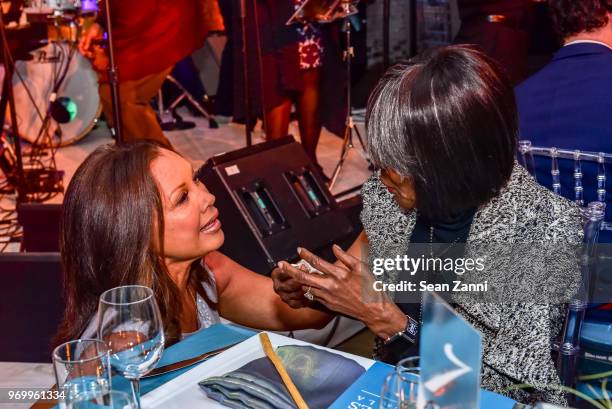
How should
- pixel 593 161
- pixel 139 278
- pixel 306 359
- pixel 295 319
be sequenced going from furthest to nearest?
pixel 295 319, pixel 593 161, pixel 139 278, pixel 306 359

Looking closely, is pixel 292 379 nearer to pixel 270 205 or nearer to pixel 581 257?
pixel 581 257

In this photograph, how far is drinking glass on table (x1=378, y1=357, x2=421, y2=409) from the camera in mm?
1038

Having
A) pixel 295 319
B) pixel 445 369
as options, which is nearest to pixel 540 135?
pixel 295 319

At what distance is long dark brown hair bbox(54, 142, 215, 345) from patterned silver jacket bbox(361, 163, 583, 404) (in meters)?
0.69

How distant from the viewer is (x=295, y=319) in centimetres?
201

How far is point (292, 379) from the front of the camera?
1335mm

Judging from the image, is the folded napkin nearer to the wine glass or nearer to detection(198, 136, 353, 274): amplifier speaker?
the wine glass

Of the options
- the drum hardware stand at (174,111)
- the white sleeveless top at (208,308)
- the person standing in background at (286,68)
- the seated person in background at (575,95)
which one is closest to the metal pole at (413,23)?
the person standing in background at (286,68)

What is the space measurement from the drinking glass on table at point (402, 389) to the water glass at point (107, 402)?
359 millimetres

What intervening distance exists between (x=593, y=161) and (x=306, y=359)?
2.95ft

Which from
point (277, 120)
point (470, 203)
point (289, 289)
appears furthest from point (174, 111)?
point (470, 203)

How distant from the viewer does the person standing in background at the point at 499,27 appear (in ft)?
15.0

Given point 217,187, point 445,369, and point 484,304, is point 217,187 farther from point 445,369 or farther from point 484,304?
point 445,369

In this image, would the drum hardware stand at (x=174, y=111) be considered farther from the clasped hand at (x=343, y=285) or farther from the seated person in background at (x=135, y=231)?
the clasped hand at (x=343, y=285)
